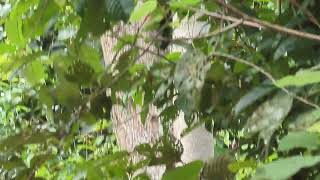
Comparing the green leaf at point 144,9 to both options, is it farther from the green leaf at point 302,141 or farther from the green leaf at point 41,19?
the green leaf at point 302,141

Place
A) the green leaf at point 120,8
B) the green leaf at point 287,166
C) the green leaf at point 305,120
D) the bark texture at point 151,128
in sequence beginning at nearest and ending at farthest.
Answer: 1. the green leaf at point 287,166
2. the green leaf at point 305,120
3. the green leaf at point 120,8
4. the bark texture at point 151,128

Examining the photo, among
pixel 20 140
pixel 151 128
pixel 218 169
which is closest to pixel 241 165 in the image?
pixel 218 169

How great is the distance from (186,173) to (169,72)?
19cm

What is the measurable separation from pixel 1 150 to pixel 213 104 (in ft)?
1.05

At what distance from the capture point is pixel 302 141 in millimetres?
615

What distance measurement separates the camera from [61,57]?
0.93 m

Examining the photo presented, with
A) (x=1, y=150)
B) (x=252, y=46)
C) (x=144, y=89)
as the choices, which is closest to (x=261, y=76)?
(x=252, y=46)

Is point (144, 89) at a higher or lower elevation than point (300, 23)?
lower

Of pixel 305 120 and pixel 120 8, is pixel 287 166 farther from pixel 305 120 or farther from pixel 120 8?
pixel 120 8

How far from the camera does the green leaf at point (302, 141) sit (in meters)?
0.61

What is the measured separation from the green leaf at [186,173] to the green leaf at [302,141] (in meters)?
0.23

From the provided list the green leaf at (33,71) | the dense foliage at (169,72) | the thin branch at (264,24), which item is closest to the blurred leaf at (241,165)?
the dense foliage at (169,72)

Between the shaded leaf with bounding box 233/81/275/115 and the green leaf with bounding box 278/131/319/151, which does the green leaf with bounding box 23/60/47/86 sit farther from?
the green leaf with bounding box 278/131/319/151

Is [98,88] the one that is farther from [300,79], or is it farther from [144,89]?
[300,79]
